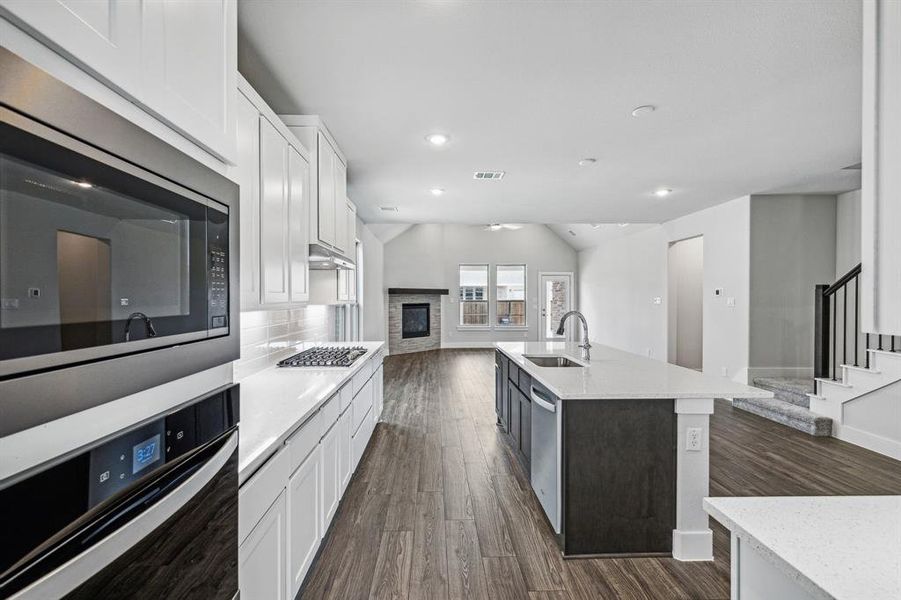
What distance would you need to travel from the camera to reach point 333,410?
7.55 ft

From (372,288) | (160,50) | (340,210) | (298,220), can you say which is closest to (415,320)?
(372,288)

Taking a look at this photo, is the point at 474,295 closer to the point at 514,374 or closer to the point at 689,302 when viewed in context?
the point at 689,302

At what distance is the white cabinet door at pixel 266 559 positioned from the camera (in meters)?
1.22

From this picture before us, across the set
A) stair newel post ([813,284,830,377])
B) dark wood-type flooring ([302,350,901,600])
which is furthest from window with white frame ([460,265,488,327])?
stair newel post ([813,284,830,377])

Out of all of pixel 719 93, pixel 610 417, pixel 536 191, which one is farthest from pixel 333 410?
pixel 536 191

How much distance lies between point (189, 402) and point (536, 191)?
471cm

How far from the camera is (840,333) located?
4.99 meters

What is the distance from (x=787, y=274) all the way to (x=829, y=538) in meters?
5.71

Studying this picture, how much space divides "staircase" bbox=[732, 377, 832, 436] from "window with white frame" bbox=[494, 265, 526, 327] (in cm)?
619

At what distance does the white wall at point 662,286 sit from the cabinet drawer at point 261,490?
580 cm

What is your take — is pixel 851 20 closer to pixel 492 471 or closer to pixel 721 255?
pixel 492 471

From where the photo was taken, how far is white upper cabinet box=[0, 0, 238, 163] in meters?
0.52

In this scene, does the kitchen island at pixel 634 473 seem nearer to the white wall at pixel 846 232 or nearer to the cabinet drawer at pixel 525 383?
the cabinet drawer at pixel 525 383

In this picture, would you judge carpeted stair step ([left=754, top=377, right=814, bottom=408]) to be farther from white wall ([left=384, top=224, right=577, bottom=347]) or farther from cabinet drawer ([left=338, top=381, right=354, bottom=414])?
white wall ([left=384, top=224, right=577, bottom=347])
